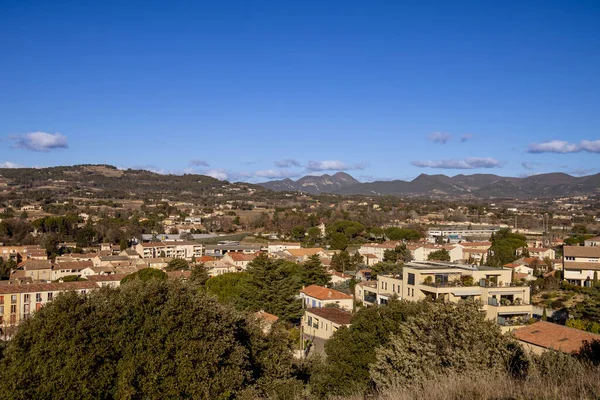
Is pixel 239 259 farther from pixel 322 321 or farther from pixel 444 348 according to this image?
pixel 444 348

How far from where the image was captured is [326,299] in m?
26.2

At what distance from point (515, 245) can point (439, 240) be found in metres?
17.3

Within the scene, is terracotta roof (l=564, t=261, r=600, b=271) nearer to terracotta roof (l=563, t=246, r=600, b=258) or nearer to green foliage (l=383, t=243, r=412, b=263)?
terracotta roof (l=563, t=246, r=600, b=258)

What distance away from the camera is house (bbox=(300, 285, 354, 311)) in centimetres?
2616

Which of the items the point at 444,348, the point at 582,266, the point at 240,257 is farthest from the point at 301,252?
the point at 444,348

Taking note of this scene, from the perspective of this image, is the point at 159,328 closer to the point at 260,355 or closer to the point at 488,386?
the point at 260,355

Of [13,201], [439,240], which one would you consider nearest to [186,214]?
[13,201]

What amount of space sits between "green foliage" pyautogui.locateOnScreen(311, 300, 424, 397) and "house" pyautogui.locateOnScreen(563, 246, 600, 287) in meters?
23.3

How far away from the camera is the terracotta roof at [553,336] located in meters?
14.4

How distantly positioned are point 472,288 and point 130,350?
14.4 meters

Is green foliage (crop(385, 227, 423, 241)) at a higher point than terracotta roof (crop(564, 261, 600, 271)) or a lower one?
lower

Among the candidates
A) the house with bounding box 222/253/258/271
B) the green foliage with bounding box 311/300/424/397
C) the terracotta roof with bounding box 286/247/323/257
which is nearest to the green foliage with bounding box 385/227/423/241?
the terracotta roof with bounding box 286/247/323/257

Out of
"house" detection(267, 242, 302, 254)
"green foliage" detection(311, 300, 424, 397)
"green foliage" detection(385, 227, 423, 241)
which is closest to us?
"green foliage" detection(311, 300, 424, 397)

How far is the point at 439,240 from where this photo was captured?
66125 millimetres
